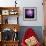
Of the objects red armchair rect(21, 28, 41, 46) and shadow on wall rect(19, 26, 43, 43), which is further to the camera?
shadow on wall rect(19, 26, 43, 43)

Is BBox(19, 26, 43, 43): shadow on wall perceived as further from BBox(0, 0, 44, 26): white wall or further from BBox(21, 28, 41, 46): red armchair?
BBox(21, 28, 41, 46): red armchair

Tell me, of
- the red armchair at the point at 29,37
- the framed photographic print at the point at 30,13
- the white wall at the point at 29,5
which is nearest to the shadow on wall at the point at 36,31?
the white wall at the point at 29,5

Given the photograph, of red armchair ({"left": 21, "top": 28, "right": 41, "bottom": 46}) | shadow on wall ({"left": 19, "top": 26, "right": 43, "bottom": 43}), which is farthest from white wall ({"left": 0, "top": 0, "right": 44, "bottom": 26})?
red armchair ({"left": 21, "top": 28, "right": 41, "bottom": 46})

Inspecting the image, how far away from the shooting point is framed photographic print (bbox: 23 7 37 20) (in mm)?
6453

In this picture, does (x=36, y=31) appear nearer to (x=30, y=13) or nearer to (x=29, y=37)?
(x=29, y=37)

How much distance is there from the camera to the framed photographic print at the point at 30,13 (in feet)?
21.2

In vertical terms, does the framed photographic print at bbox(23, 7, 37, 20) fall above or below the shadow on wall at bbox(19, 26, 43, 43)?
above

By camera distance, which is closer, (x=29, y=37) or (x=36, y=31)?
(x=29, y=37)

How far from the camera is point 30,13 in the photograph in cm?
645

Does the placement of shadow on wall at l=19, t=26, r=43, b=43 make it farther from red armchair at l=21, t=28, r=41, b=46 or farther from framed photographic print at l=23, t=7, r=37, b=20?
framed photographic print at l=23, t=7, r=37, b=20

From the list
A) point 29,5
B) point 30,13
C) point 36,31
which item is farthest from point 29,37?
point 29,5

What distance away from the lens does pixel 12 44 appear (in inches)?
249

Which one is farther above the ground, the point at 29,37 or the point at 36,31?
the point at 36,31

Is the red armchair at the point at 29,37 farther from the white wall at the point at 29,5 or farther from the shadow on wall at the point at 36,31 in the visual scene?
the white wall at the point at 29,5
